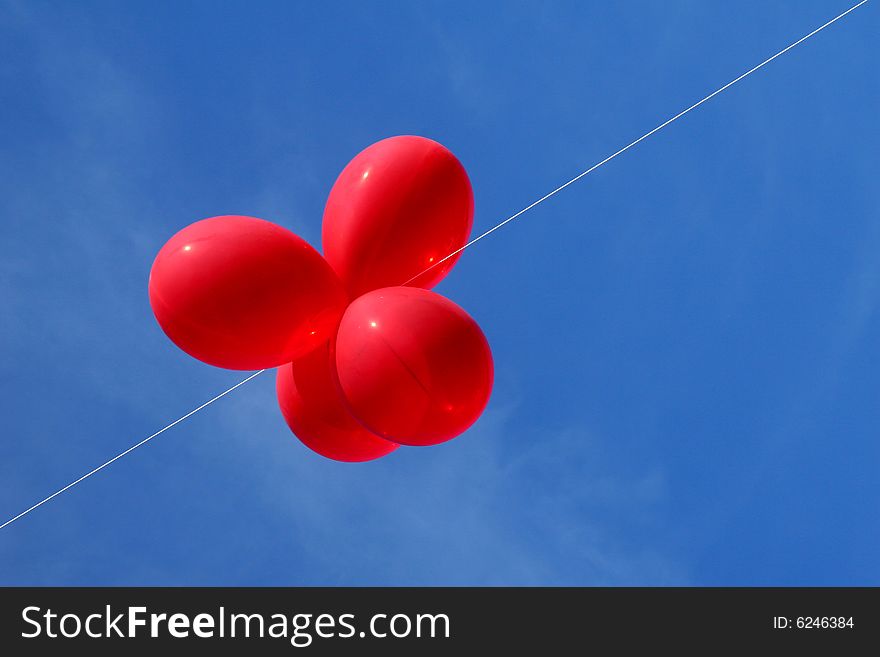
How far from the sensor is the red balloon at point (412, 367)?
14.6ft

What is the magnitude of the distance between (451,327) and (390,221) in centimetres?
80

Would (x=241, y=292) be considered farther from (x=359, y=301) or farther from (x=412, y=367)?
(x=412, y=367)

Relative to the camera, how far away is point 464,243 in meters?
5.48

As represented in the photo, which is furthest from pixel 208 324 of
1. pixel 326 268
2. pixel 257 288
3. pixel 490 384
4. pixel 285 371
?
pixel 490 384

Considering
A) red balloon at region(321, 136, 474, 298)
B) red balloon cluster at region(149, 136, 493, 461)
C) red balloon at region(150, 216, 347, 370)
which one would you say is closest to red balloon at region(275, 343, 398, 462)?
red balloon cluster at region(149, 136, 493, 461)

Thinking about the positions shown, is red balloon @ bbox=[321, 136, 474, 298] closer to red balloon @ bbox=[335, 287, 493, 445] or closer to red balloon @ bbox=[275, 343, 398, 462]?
red balloon @ bbox=[335, 287, 493, 445]

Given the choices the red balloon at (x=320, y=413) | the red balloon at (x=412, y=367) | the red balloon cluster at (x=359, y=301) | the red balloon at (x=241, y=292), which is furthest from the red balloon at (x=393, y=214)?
the red balloon at (x=320, y=413)

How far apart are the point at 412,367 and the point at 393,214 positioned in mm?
1016

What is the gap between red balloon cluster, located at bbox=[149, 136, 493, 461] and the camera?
177 inches

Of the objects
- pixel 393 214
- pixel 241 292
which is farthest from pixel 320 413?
pixel 393 214

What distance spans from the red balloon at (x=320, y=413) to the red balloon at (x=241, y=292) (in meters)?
0.41

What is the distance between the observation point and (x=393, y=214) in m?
4.99

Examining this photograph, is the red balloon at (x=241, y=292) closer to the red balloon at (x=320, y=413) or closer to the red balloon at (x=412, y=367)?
the red balloon at (x=412, y=367)
